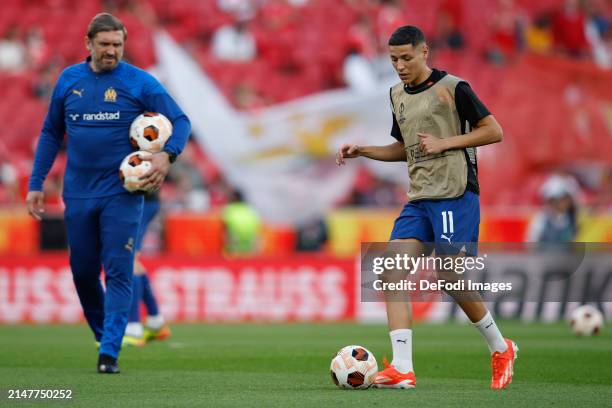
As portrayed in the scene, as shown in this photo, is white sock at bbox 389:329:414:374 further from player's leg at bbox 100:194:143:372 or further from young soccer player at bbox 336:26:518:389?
player's leg at bbox 100:194:143:372

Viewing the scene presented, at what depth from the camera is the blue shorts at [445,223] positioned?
22.5ft

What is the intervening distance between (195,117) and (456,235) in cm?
1662

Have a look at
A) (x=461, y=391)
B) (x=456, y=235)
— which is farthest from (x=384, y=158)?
(x=461, y=391)

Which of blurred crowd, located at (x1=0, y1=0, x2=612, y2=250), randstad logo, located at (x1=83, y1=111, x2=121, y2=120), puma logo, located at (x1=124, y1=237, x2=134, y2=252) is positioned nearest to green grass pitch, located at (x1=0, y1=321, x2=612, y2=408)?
puma logo, located at (x1=124, y1=237, x2=134, y2=252)

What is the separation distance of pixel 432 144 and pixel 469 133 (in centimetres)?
24

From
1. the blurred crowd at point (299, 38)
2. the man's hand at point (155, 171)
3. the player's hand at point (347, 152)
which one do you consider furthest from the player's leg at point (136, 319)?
the blurred crowd at point (299, 38)

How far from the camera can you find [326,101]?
23.5 m

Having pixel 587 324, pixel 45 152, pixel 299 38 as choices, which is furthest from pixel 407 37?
pixel 299 38

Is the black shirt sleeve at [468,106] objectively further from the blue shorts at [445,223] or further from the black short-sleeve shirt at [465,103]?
the blue shorts at [445,223]

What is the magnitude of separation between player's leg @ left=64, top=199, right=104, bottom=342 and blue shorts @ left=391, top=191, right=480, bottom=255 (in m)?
2.20

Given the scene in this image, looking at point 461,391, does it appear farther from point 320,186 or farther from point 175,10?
point 175,10

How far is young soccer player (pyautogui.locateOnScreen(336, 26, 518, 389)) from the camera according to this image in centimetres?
688

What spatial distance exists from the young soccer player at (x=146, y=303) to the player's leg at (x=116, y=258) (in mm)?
2779

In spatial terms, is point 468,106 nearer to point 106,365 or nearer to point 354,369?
point 354,369
